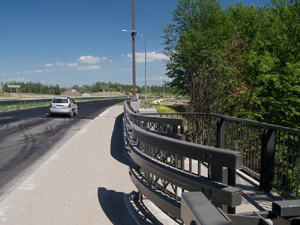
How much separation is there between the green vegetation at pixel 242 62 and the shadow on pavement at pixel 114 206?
8.54m

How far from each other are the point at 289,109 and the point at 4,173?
19729 millimetres

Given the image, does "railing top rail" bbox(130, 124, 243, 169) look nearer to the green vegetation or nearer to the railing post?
the railing post

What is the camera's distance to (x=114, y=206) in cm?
416

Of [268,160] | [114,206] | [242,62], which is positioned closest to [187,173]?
[114,206]

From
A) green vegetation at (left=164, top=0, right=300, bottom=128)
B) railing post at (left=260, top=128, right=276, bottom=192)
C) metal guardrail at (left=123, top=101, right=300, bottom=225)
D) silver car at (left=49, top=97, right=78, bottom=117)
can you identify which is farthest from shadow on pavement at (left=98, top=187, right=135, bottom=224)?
silver car at (left=49, top=97, right=78, bottom=117)

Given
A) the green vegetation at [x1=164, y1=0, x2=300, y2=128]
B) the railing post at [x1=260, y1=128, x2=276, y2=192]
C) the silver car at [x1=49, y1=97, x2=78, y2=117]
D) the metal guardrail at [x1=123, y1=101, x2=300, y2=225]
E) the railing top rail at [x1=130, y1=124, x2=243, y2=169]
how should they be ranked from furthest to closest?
the silver car at [x1=49, y1=97, x2=78, y2=117] < the green vegetation at [x1=164, y1=0, x2=300, y2=128] < the railing post at [x1=260, y1=128, x2=276, y2=192] < the railing top rail at [x1=130, y1=124, x2=243, y2=169] < the metal guardrail at [x1=123, y1=101, x2=300, y2=225]

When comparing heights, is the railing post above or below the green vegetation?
below

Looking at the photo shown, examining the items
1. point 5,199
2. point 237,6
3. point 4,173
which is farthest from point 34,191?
point 237,6

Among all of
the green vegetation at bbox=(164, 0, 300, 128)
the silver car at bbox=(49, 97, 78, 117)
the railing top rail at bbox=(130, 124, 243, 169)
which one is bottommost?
the silver car at bbox=(49, 97, 78, 117)

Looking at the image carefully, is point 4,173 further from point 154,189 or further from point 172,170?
point 172,170

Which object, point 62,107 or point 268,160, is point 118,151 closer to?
point 268,160

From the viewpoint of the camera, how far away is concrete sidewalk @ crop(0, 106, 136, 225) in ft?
12.5

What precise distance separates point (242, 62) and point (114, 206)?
60.3 feet

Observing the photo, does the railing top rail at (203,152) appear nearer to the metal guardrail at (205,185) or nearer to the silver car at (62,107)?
the metal guardrail at (205,185)
